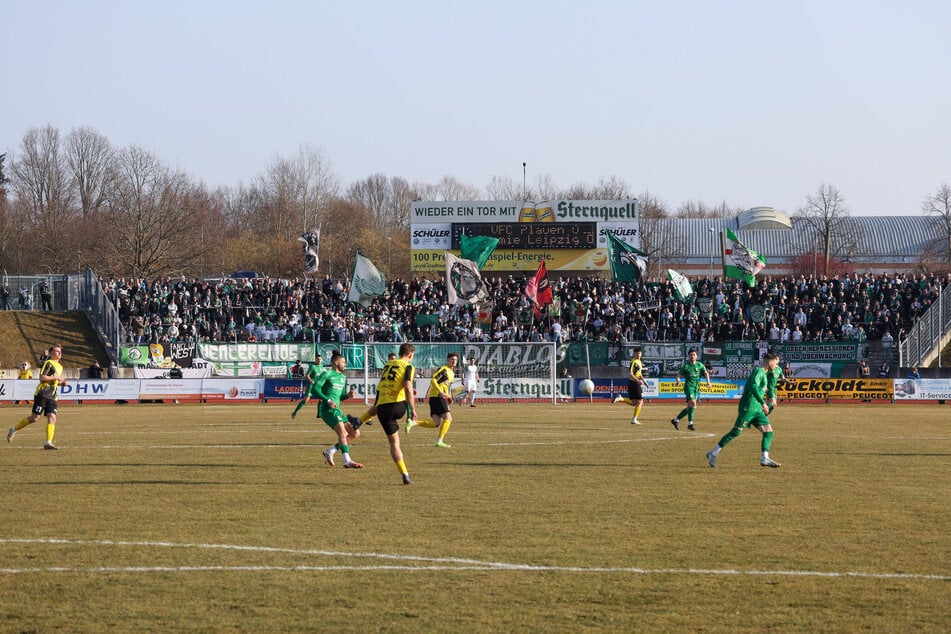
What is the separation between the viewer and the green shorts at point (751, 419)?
17.6 metres

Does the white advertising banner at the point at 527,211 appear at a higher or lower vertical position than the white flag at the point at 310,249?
higher

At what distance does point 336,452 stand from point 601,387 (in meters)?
26.5

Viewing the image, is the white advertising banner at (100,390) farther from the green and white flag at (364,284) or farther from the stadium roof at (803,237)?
the stadium roof at (803,237)

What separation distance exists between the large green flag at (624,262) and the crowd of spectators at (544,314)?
5.63 feet

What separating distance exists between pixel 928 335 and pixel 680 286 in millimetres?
11323

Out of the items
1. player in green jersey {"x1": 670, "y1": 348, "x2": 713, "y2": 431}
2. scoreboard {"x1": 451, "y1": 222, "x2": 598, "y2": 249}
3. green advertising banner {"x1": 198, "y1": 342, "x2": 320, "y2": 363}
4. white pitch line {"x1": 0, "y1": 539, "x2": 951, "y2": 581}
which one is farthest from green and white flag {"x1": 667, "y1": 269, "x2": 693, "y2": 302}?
white pitch line {"x1": 0, "y1": 539, "x2": 951, "y2": 581}

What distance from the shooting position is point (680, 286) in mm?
52094

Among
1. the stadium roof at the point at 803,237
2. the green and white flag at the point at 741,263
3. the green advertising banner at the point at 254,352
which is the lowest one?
the green advertising banner at the point at 254,352

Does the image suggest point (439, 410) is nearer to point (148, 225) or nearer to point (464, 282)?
point (464, 282)

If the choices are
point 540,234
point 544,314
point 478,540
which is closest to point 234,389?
point 544,314

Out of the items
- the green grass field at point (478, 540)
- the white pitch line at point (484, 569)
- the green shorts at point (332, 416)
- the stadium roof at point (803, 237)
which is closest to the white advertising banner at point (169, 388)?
the green grass field at point (478, 540)

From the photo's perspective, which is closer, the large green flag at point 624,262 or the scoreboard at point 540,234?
the large green flag at point 624,262

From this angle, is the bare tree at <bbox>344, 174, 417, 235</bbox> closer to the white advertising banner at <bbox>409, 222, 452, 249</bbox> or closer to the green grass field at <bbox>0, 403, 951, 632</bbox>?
the white advertising banner at <bbox>409, 222, 452, 249</bbox>

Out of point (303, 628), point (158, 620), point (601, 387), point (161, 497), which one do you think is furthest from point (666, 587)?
point (601, 387)
